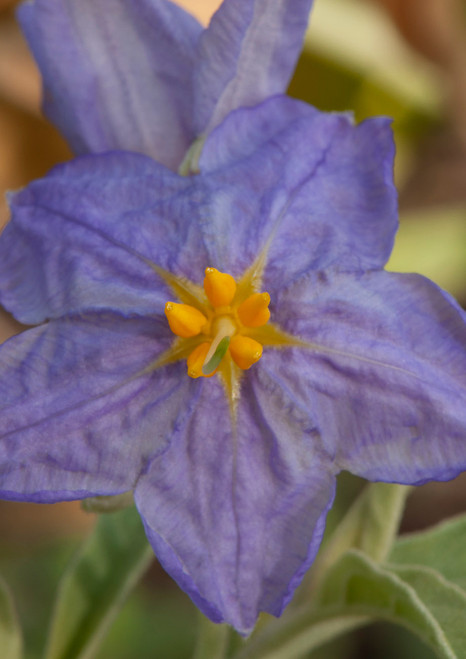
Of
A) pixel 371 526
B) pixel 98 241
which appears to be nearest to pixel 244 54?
pixel 98 241

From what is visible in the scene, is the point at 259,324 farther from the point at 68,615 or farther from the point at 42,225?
the point at 68,615

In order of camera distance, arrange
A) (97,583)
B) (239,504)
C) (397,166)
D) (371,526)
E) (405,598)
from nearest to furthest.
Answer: (239,504) < (405,598) < (371,526) < (97,583) < (397,166)

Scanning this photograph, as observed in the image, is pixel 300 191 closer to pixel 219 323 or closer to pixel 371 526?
pixel 219 323

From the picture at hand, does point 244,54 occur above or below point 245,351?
above

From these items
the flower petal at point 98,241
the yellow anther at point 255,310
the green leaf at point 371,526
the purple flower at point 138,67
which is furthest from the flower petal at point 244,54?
the green leaf at point 371,526

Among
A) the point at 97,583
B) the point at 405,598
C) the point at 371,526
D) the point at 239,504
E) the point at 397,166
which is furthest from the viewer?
the point at 397,166

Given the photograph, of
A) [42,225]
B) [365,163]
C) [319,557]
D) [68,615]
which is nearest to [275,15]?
[365,163]

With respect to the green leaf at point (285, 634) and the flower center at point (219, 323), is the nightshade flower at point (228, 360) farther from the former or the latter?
the green leaf at point (285, 634)

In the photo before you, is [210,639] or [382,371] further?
[210,639]
